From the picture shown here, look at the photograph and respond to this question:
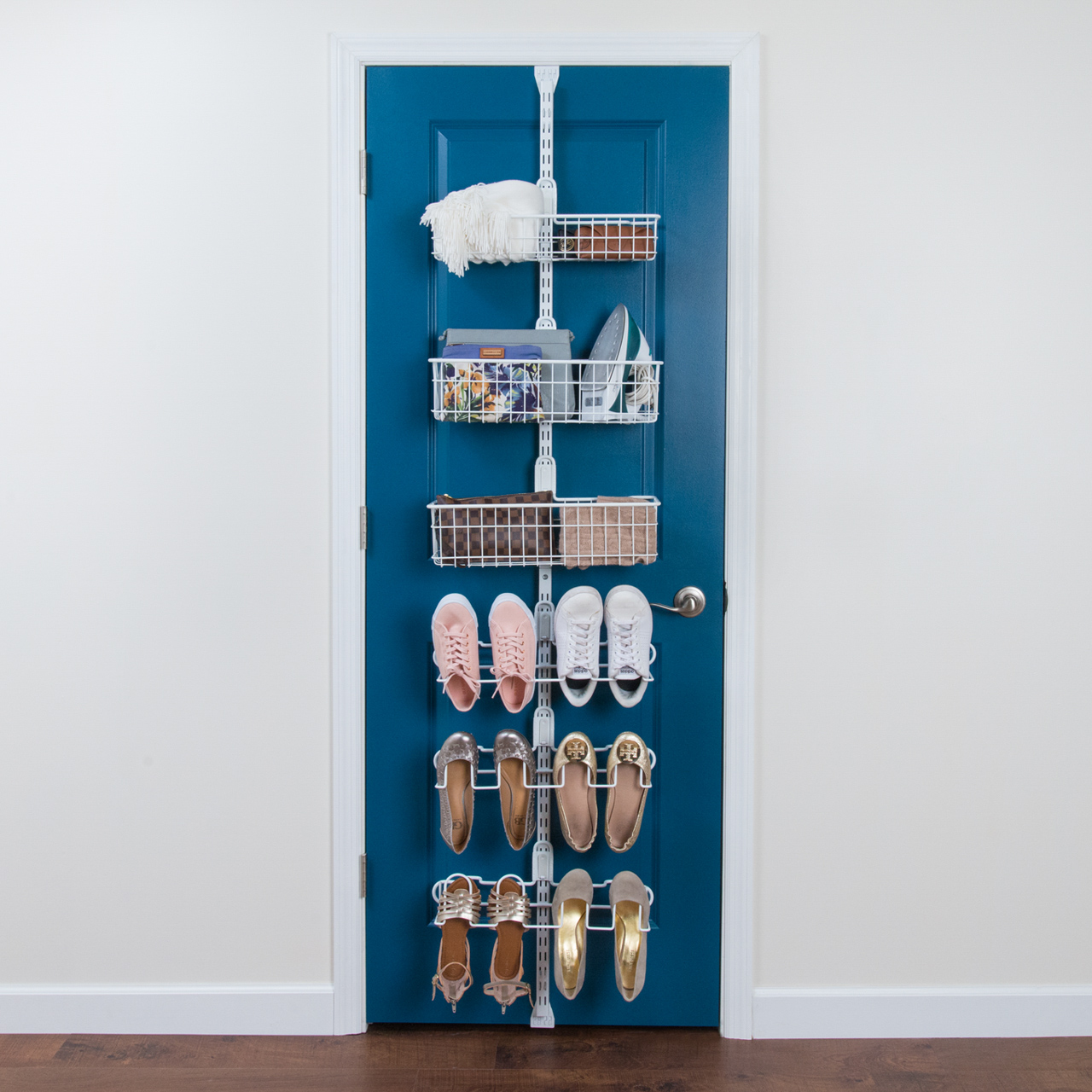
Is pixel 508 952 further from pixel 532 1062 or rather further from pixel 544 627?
A: pixel 544 627

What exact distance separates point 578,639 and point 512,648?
144 mm

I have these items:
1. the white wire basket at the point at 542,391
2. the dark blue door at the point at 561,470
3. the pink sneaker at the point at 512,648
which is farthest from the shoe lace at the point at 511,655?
the white wire basket at the point at 542,391

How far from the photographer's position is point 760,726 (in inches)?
70.6

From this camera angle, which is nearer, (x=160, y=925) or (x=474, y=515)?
(x=474, y=515)

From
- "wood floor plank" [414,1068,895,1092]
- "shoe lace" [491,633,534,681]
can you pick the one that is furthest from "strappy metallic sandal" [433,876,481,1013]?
"shoe lace" [491,633,534,681]

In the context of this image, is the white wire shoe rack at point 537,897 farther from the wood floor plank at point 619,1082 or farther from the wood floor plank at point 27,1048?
the wood floor plank at point 27,1048

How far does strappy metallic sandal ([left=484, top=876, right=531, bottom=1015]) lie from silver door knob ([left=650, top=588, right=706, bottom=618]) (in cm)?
73

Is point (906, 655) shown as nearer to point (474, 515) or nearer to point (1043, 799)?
point (1043, 799)

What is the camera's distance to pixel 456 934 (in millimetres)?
1727

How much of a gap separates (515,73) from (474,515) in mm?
962

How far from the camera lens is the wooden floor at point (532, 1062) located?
1656 millimetres

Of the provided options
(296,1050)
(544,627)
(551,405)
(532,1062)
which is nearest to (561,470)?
(551,405)

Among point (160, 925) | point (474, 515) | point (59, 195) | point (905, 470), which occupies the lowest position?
point (160, 925)

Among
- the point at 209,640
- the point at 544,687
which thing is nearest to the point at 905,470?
the point at 544,687
